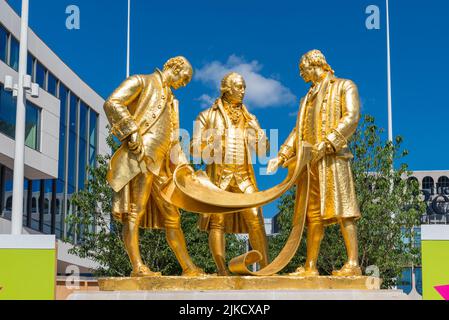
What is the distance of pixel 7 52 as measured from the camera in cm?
2598

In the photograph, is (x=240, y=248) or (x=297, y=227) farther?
(x=240, y=248)

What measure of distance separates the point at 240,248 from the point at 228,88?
1478cm

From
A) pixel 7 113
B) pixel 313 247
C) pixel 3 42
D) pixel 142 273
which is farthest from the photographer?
pixel 3 42

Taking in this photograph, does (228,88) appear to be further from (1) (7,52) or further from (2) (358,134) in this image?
(1) (7,52)

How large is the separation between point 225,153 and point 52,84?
903 inches

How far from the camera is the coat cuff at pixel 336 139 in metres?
8.87

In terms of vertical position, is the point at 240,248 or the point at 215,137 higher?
the point at 215,137

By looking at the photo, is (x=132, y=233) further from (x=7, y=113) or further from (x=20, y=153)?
(x=7, y=113)

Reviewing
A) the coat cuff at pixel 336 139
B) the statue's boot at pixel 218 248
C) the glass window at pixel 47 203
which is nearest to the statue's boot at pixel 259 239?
the statue's boot at pixel 218 248

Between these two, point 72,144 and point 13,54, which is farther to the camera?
point 72,144

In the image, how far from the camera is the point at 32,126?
1080 inches

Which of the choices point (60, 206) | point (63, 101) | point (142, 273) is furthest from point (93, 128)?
point (142, 273)
